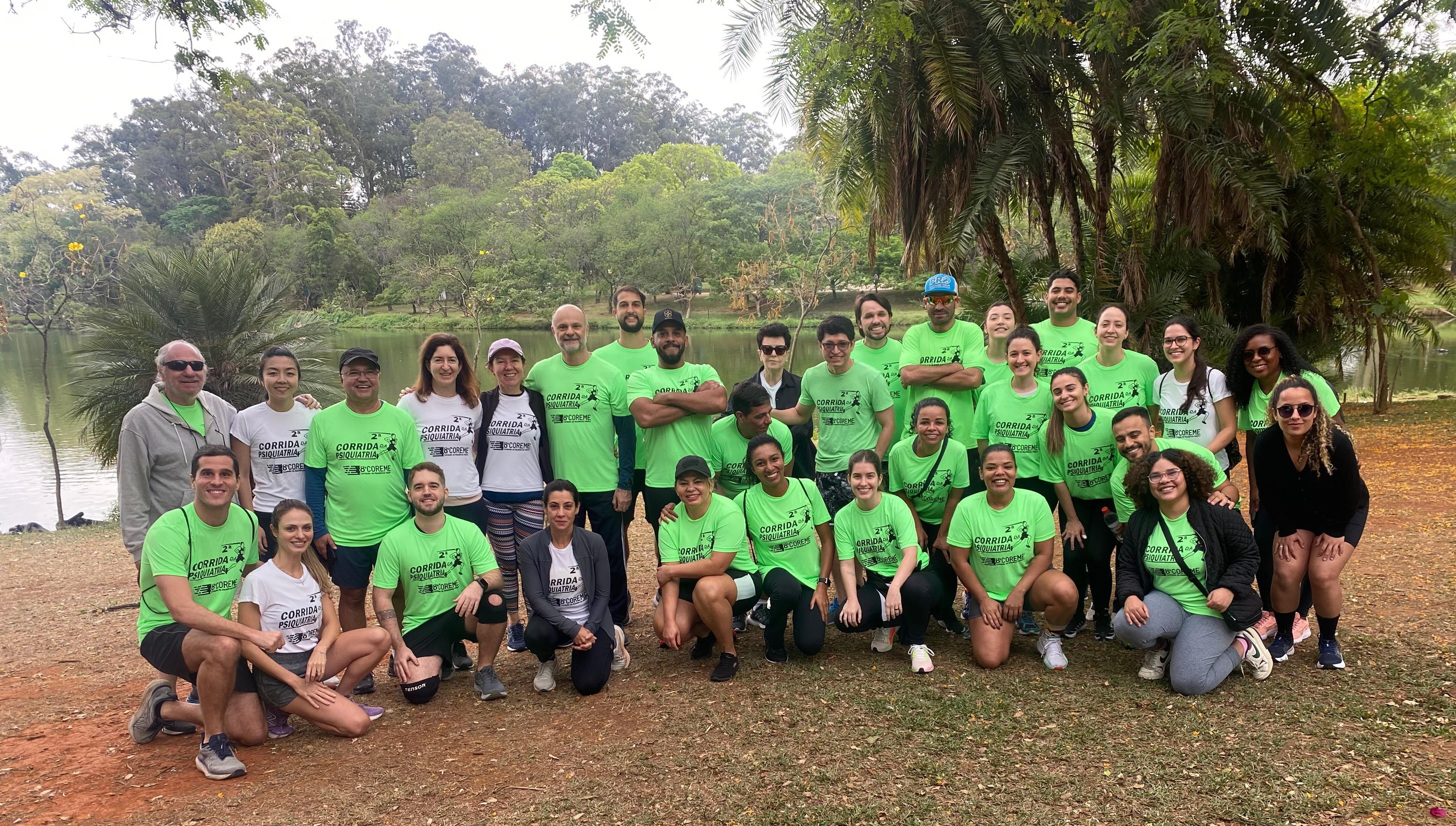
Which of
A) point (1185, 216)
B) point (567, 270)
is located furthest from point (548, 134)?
point (1185, 216)

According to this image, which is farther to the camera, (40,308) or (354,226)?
(354,226)

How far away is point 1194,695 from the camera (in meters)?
4.38

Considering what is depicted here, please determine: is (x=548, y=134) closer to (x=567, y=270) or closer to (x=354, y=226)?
(x=354, y=226)

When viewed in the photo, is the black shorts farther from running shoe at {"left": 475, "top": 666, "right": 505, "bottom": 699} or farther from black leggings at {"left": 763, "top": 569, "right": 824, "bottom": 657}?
black leggings at {"left": 763, "top": 569, "right": 824, "bottom": 657}

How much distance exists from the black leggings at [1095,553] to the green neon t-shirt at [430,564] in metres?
3.34

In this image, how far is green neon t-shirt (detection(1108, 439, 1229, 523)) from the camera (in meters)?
4.75

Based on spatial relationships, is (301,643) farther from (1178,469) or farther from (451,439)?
(1178,469)

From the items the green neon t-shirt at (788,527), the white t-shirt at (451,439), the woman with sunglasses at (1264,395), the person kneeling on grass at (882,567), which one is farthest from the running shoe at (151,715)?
the woman with sunglasses at (1264,395)

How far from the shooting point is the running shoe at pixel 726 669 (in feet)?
16.2

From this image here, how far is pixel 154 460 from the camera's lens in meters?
4.97

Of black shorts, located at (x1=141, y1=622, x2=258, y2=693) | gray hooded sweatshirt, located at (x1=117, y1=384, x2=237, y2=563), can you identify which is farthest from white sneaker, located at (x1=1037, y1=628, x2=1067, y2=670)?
gray hooded sweatshirt, located at (x1=117, y1=384, x2=237, y2=563)

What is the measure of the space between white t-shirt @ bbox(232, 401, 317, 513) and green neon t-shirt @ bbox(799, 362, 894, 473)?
9.95ft

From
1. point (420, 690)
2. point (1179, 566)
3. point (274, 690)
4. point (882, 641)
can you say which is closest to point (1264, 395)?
point (1179, 566)

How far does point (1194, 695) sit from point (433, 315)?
166 ft
